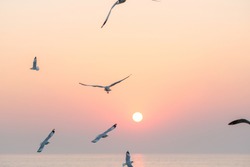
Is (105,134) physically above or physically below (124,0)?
below

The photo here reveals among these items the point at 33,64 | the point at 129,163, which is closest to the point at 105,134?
the point at 129,163

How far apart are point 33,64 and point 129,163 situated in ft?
52.2

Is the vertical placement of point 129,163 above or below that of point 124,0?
below

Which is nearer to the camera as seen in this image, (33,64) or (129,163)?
(129,163)

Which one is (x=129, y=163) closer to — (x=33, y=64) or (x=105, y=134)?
(x=105, y=134)

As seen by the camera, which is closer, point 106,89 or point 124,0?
point 124,0

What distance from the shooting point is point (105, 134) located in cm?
5403

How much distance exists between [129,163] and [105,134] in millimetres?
4078

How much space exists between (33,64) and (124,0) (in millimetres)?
19108

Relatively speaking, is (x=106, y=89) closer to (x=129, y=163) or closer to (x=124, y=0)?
(x=129, y=163)

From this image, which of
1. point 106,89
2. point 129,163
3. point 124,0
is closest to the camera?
point 124,0

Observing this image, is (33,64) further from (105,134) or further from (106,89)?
(105,134)

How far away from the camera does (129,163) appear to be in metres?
50.8

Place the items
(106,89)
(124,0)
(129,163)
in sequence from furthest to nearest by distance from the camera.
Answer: (106,89) → (129,163) → (124,0)
